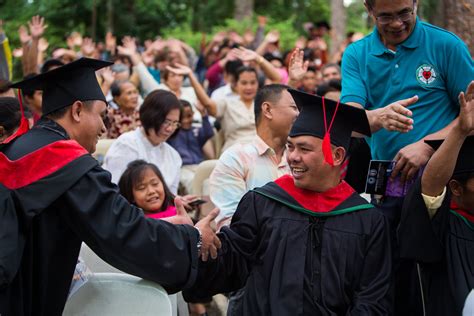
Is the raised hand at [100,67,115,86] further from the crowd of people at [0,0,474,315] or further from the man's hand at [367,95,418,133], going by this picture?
the man's hand at [367,95,418,133]

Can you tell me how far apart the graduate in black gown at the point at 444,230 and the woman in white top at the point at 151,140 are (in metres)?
3.38

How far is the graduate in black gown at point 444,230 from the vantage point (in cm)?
395

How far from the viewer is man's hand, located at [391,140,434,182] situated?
4.14m

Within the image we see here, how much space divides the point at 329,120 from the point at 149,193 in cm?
226

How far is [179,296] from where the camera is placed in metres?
4.74

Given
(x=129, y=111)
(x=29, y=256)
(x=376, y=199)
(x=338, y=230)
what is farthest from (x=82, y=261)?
(x=129, y=111)

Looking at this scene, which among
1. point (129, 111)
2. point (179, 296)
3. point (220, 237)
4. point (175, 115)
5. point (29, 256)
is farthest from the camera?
point (129, 111)

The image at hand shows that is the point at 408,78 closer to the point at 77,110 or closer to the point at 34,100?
the point at 77,110

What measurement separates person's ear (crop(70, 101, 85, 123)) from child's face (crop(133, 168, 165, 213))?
7.00ft

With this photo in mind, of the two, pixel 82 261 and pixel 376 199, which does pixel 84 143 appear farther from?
pixel 376 199

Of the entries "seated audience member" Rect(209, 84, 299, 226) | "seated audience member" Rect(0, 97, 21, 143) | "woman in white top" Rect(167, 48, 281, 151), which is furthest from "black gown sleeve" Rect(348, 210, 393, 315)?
"woman in white top" Rect(167, 48, 281, 151)

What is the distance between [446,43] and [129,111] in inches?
198

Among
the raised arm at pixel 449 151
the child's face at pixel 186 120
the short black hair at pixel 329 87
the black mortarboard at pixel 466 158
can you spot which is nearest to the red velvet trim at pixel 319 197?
the raised arm at pixel 449 151

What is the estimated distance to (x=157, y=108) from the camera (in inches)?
275
